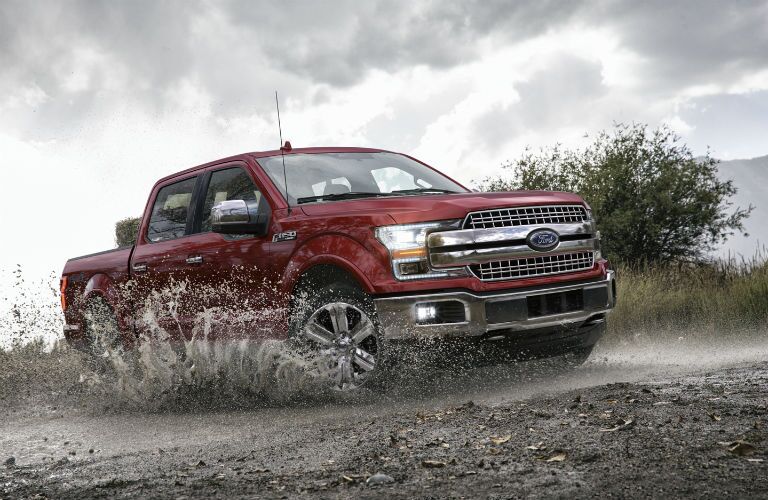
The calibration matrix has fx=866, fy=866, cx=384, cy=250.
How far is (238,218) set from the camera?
6430mm

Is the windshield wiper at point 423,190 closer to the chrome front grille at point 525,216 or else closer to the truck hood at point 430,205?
the truck hood at point 430,205

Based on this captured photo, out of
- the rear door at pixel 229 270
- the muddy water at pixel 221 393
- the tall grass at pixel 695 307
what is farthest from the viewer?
the tall grass at pixel 695 307

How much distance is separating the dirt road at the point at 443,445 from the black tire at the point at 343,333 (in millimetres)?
→ 197

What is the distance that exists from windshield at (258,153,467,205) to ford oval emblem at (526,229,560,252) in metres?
1.29

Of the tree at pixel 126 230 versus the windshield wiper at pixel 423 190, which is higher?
the tree at pixel 126 230

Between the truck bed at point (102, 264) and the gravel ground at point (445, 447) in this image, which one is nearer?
the gravel ground at point (445, 447)

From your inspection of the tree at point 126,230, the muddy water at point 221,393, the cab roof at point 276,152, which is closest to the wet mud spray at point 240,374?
the muddy water at point 221,393

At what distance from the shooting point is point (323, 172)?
22.8 ft

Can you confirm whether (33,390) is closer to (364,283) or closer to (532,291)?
(364,283)

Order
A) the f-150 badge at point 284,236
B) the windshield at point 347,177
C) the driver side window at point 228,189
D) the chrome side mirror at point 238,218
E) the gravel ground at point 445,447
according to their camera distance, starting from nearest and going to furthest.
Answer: the gravel ground at point 445,447
the f-150 badge at point 284,236
the chrome side mirror at point 238,218
the windshield at point 347,177
the driver side window at point 228,189

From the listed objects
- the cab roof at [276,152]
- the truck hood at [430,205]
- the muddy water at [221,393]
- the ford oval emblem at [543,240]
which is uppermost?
the cab roof at [276,152]

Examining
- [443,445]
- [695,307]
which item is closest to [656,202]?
[695,307]

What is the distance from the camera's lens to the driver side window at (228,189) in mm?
6906

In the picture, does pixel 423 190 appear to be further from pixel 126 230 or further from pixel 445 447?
pixel 126 230
